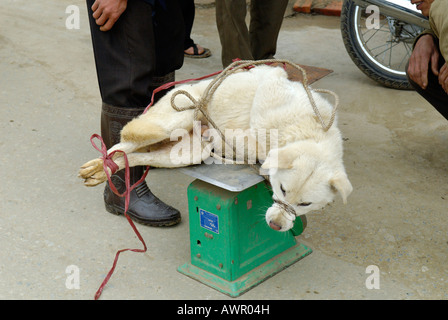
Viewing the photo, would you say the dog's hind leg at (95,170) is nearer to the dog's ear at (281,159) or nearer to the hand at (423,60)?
the dog's ear at (281,159)

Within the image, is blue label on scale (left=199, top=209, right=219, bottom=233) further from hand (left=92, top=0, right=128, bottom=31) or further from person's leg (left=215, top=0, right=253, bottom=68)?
person's leg (left=215, top=0, right=253, bottom=68)

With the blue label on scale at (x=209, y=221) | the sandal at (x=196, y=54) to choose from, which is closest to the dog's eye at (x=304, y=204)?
the blue label on scale at (x=209, y=221)

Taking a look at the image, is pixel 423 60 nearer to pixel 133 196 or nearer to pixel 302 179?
pixel 302 179

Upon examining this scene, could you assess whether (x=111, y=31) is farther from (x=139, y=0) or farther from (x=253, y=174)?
(x=253, y=174)

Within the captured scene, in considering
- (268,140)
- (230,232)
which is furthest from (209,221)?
(268,140)

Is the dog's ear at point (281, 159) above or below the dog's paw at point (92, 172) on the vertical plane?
above

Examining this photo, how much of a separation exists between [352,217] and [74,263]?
4.62ft

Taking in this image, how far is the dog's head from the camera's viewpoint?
2.23m

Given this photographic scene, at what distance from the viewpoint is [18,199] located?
317 centimetres

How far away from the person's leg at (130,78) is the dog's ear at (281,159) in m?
0.87

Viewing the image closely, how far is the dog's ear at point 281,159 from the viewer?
2.21 meters

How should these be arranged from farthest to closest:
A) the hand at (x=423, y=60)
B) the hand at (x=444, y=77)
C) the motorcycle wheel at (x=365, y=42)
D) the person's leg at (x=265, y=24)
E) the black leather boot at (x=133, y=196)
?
the motorcycle wheel at (x=365, y=42)
the person's leg at (x=265, y=24)
the hand at (x=423, y=60)
the hand at (x=444, y=77)
the black leather boot at (x=133, y=196)

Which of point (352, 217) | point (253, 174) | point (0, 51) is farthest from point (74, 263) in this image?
point (0, 51)

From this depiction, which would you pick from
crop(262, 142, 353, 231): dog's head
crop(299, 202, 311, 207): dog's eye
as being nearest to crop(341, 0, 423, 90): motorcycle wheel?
crop(262, 142, 353, 231): dog's head
